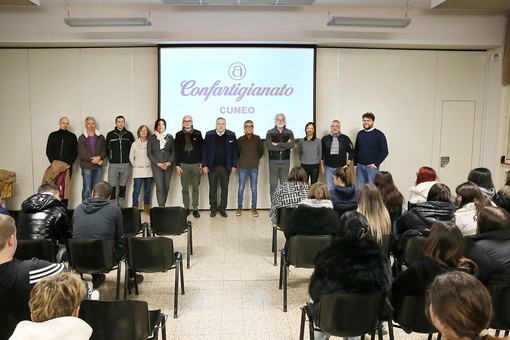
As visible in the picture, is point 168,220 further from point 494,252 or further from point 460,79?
point 460,79

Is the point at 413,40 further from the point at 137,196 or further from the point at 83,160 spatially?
the point at 83,160

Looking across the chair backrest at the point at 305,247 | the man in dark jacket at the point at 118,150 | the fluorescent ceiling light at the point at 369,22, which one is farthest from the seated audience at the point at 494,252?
the man in dark jacket at the point at 118,150

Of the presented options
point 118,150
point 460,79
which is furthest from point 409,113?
point 118,150

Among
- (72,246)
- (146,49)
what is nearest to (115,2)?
(146,49)

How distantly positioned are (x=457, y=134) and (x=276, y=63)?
3615mm

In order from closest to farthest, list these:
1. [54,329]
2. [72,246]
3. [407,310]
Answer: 1. [54,329]
2. [407,310]
3. [72,246]

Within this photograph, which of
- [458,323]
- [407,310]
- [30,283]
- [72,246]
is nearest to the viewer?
[458,323]

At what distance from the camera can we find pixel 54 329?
5.57 feet

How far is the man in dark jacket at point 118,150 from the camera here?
7383mm

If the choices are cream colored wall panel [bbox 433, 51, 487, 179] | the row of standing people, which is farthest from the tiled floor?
cream colored wall panel [bbox 433, 51, 487, 179]

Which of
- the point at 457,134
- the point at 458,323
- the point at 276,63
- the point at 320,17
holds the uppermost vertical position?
the point at 320,17

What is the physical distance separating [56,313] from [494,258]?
2450 millimetres

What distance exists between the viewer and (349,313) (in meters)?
2.54

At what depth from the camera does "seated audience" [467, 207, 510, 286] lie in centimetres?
272
